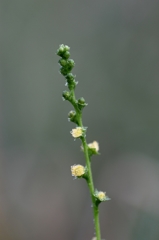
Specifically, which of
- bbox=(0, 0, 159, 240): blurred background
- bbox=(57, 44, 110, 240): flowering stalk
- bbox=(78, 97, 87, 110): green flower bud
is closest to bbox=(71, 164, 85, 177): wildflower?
bbox=(57, 44, 110, 240): flowering stalk

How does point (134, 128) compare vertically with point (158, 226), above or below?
above

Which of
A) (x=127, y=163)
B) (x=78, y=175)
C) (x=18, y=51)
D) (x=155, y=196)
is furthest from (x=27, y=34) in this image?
(x=78, y=175)

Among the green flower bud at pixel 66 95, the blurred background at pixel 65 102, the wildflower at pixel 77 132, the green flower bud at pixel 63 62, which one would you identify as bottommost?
the wildflower at pixel 77 132

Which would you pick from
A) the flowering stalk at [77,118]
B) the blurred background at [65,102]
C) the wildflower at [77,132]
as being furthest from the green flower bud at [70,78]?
the blurred background at [65,102]

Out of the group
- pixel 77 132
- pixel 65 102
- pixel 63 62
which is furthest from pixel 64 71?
pixel 65 102

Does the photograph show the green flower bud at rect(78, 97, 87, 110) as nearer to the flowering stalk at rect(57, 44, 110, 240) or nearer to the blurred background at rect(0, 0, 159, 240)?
the flowering stalk at rect(57, 44, 110, 240)

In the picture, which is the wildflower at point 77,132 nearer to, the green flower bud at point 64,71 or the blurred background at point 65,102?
the green flower bud at point 64,71

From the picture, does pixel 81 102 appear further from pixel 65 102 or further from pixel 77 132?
pixel 65 102

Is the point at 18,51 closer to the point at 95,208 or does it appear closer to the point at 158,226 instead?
the point at 158,226
